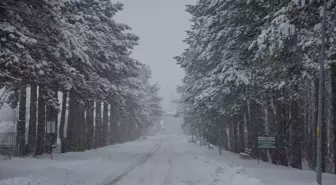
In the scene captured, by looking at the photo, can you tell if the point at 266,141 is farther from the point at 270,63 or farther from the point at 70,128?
the point at 70,128

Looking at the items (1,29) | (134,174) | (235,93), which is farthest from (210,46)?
(1,29)

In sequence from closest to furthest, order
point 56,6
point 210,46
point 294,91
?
point 56,6 → point 294,91 → point 210,46

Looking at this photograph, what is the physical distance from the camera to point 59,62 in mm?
18234

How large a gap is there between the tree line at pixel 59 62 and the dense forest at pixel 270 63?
6.34m

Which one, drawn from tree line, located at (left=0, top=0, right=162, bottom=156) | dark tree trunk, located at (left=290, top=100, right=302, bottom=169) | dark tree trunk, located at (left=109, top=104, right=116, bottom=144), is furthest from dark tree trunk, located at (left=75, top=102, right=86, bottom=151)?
dark tree trunk, located at (left=290, top=100, right=302, bottom=169)

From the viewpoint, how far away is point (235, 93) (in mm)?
23234

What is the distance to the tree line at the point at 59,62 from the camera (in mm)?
14258

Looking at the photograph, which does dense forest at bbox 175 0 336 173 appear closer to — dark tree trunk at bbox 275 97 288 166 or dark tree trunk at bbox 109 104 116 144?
dark tree trunk at bbox 275 97 288 166

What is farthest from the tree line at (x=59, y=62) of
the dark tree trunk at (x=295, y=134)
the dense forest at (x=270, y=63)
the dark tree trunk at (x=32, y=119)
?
the dark tree trunk at (x=295, y=134)

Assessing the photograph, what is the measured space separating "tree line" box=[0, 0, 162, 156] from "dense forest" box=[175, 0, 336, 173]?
634cm

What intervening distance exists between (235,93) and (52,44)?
11791mm

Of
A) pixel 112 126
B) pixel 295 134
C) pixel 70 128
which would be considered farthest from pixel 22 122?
pixel 112 126

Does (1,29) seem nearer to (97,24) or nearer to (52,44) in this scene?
(52,44)

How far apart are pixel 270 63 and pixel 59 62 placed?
9819 millimetres
